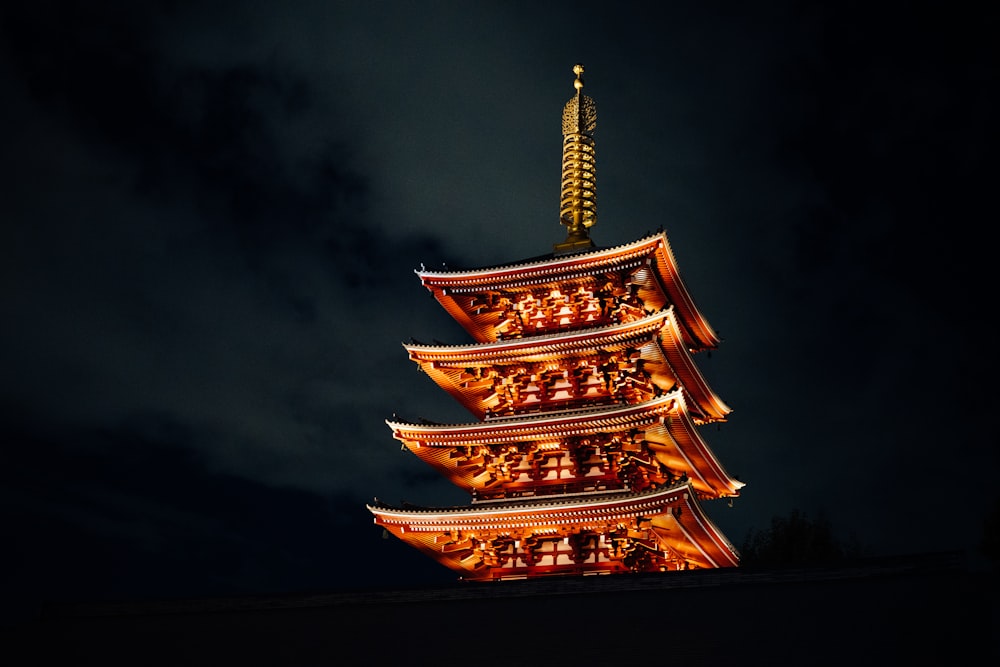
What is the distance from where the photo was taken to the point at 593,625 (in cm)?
1780

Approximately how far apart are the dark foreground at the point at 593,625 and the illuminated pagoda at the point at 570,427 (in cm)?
859

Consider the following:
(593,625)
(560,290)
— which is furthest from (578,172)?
(593,625)

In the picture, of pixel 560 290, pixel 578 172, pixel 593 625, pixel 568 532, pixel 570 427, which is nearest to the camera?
pixel 593 625

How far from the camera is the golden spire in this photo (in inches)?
1399

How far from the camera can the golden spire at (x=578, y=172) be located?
3553 centimetres

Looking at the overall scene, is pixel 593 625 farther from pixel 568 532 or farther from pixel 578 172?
pixel 578 172

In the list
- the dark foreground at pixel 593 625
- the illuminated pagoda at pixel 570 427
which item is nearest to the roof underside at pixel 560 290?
the illuminated pagoda at pixel 570 427

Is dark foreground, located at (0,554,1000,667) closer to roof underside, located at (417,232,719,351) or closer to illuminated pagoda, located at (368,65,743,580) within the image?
illuminated pagoda, located at (368,65,743,580)

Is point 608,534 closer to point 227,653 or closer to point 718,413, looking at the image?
point 718,413

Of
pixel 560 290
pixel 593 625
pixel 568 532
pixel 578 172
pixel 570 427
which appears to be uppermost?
pixel 578 172

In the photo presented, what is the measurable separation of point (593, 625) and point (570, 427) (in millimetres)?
12401

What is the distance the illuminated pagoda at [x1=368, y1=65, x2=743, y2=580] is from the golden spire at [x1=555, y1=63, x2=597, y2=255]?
0.35m

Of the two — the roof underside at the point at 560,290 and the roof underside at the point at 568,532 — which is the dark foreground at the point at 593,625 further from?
the roof underside at the point at 560,290

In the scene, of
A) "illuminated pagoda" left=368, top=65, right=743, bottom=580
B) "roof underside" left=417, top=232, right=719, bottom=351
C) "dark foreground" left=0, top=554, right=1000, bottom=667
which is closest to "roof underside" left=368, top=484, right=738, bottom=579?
"illuminated pagoda" left=368, top=65, right=743, bottom=580
